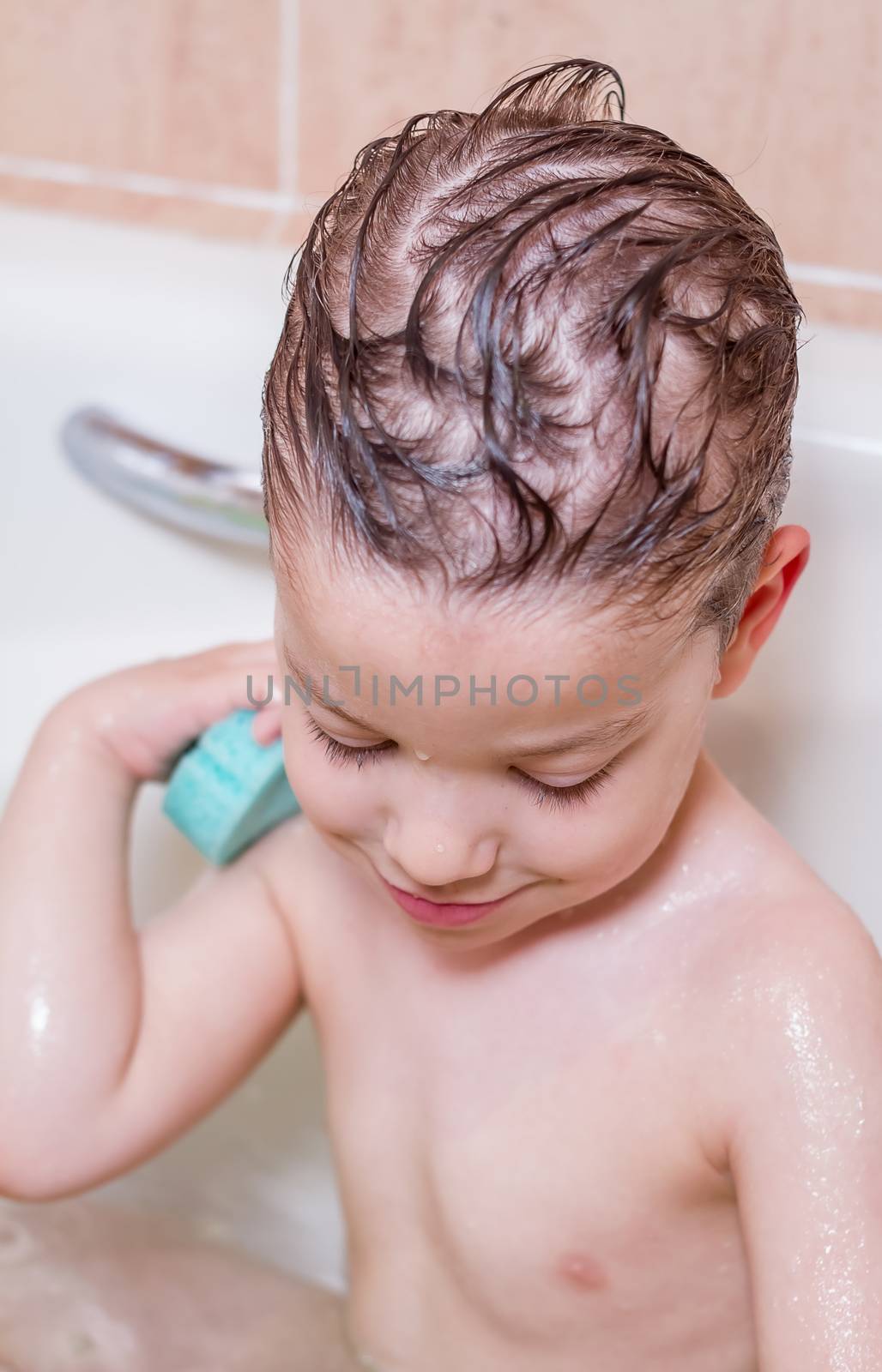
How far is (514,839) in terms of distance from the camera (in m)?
0.61

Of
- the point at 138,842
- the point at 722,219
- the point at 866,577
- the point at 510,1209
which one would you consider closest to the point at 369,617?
the point at 722,219

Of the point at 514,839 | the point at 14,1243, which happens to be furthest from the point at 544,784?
Answer: the point at 14,1243

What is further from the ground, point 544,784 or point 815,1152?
point 544,784

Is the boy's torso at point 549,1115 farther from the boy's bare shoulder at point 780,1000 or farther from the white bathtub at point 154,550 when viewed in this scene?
the white bathtub at point 154,550

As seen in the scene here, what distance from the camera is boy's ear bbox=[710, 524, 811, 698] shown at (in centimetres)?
64

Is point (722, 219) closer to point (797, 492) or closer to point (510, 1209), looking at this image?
point (797, 492)

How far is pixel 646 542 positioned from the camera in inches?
21.3

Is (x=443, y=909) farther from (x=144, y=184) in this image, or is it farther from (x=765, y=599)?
(x=144, y=184)

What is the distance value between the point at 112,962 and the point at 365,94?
2.23 ft

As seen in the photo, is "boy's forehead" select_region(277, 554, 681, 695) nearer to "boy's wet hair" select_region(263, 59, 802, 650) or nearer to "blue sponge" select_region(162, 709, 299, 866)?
"boy's wet hair" select_region(263, 59, 802, 650)

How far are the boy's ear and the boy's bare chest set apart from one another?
176mm

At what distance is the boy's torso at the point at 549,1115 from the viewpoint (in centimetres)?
73

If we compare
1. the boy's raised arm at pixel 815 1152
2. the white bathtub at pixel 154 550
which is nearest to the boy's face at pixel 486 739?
the boy's raised arm at pixel 815 1152

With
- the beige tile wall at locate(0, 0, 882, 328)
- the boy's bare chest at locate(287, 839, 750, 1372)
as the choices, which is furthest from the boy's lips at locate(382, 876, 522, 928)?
the beige tile wall at locate(0, 0, 882, 328)
